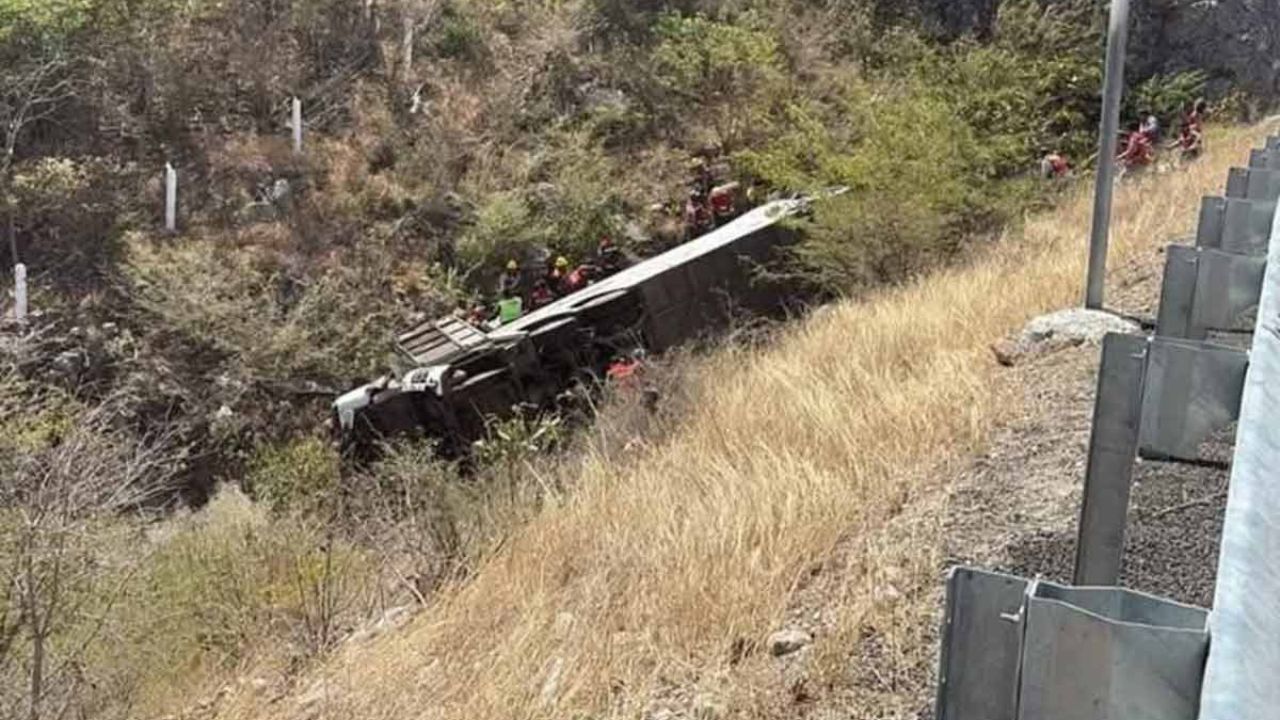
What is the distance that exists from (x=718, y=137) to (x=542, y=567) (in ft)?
51.3

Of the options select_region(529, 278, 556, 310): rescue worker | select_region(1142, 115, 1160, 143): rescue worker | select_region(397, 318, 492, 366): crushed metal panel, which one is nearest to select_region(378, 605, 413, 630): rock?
select_region(397, 318, 492, 366): crushed metal panel

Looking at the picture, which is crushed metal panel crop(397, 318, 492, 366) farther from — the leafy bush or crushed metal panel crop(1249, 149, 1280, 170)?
the leafy bush

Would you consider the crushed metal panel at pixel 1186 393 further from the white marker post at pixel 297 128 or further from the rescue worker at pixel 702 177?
the white marker post at pixel 297 128

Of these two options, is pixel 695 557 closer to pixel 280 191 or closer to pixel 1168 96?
pixel 280 191

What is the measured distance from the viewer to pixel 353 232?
1723 cm

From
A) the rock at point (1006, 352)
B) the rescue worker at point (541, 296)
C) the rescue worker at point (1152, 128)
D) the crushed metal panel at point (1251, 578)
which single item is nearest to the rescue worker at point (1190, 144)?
the rescue worker at point (1152, 128)

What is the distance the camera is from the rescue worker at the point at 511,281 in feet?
52.4

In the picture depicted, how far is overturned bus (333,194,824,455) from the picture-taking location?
437 inches

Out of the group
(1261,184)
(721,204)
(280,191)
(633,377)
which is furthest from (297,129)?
(1261,184)

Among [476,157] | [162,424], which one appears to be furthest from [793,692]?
[476,157]

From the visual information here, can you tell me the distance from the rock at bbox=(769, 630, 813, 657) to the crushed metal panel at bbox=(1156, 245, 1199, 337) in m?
1.25

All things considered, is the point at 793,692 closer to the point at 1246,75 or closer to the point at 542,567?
the point at 542,567

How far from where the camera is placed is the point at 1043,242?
9867 millimetres

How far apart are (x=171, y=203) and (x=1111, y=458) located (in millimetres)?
16802
